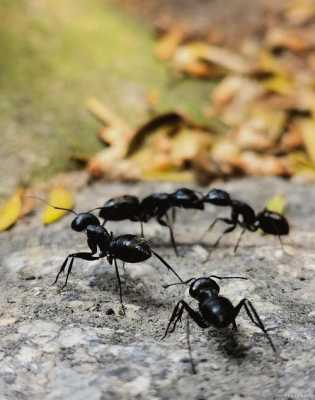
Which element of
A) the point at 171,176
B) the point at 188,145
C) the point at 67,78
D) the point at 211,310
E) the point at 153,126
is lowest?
the point at 211,310

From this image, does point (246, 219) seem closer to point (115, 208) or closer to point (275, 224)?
point (275, 224)

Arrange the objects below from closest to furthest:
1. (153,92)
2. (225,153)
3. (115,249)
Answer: (115,249)
(225,153)
(153,92)

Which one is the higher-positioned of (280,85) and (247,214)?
(280,85)

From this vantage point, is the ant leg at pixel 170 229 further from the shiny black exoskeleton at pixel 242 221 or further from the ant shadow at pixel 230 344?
the ant shadow at pixel 230 344

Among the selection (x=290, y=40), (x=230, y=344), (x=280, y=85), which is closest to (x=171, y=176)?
(x=280, y=85)

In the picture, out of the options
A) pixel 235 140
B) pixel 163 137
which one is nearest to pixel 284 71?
pixel 235 140

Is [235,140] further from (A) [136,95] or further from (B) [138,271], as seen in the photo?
(B) [138,271]

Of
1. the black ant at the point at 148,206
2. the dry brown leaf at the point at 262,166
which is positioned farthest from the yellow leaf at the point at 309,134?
the black ant at the point at 148,206

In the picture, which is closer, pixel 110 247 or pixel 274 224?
pixel 110 247
